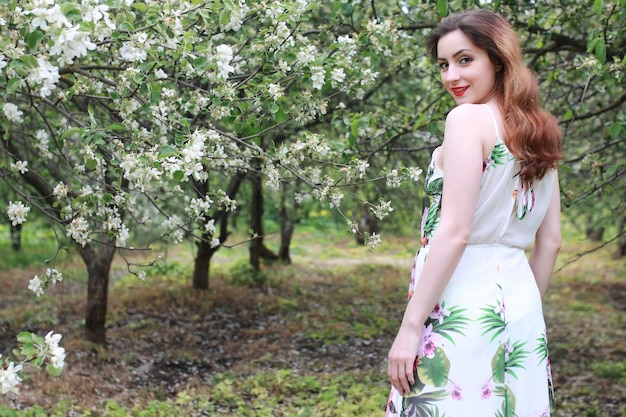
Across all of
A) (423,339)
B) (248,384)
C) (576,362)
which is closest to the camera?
(423,339)

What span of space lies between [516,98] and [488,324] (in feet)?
2.32

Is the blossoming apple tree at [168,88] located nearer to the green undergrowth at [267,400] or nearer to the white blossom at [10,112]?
the white blossom at [10,112]

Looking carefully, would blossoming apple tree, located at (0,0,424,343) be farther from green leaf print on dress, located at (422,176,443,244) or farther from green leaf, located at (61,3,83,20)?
green leaf print on dress, located at (422,176,443,244)

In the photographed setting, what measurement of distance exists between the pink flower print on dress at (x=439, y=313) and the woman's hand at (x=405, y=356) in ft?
0.28

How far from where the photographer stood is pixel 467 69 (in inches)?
80.4

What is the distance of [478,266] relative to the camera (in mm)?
1970

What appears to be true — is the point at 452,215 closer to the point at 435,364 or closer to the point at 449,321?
the point at 449,321

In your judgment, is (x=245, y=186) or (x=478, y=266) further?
(x=245, y=186)

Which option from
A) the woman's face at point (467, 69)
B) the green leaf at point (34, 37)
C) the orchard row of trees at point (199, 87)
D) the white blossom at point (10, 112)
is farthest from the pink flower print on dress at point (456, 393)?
the white blossom at point (10, 112)

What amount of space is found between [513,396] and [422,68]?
13.2 ft

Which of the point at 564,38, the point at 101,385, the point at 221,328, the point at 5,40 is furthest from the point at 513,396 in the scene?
the point at 221,328

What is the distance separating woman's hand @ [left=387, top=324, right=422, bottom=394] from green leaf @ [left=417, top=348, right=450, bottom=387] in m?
0.03

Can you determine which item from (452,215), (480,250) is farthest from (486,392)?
(452,215)

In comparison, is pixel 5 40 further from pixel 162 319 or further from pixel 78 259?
pixel 78 259
